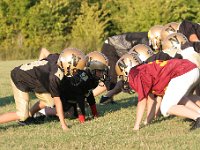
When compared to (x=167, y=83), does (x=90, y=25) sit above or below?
below

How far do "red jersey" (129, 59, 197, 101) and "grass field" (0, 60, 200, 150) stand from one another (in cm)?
54

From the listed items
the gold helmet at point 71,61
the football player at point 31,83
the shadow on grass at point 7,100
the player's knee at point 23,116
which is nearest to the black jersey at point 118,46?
the shadow on grass at point 7,100

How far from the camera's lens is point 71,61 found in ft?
25.3

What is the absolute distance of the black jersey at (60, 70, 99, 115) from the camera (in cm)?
830

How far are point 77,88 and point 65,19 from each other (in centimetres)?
3566

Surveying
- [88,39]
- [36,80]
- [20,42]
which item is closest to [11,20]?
[20,42]

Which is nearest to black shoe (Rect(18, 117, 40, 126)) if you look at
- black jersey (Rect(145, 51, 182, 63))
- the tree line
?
black jersey (Rect(145, 51, 182, 63))

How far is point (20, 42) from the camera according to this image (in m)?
42.5

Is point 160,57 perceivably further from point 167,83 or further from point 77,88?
point 77,88

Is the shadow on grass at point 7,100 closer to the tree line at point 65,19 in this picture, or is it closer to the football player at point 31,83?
the football player at point 31,83

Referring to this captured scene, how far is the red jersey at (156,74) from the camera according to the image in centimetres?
758

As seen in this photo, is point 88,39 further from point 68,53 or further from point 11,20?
point 68,53

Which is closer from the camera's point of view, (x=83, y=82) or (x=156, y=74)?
(x=156, y=74)

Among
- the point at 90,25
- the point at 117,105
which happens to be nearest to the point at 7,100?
the point at 117,105
